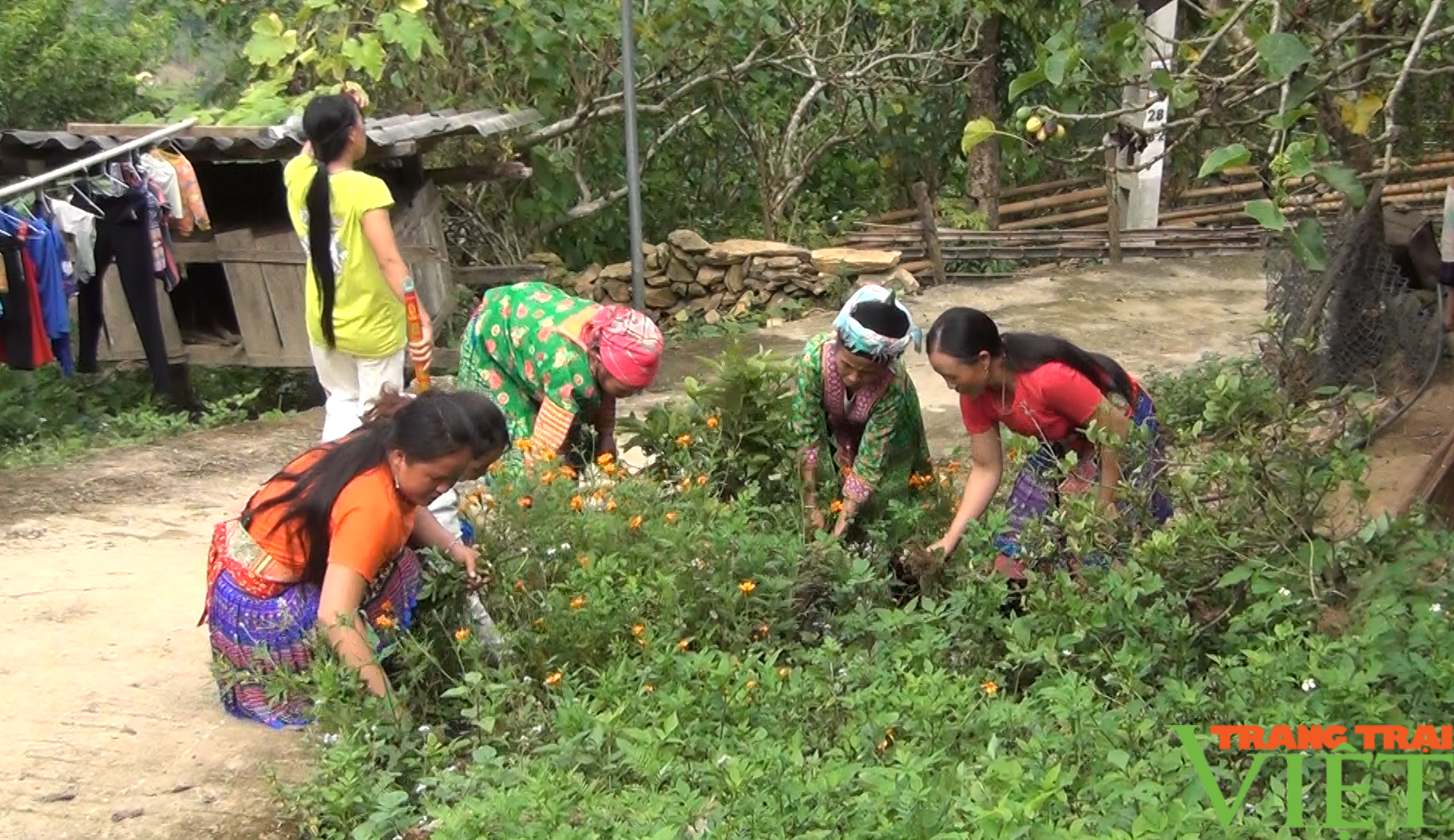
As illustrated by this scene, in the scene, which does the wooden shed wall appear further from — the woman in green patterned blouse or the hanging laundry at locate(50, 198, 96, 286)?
the woman in green patterned blouse

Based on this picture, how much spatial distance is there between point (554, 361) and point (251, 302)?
4701 millimetres

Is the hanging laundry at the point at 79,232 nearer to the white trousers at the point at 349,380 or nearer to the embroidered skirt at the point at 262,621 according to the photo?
the white trousers at the point at 349,380

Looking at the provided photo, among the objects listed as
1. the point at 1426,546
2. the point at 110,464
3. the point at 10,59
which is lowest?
the point at 110,464

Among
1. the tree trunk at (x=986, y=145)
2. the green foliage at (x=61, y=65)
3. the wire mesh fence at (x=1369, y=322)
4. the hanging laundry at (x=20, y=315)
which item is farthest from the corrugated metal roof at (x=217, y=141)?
the tree trunk at (x=986, y=145)

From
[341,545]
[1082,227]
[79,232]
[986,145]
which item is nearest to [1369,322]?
[341,545]

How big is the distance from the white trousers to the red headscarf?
4.05 feet

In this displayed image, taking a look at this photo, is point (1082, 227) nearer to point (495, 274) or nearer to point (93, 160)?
point (495, 274)

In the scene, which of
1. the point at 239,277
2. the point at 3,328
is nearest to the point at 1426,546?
the point at 3,328

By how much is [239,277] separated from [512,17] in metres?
2.81

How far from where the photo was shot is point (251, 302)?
326 inches

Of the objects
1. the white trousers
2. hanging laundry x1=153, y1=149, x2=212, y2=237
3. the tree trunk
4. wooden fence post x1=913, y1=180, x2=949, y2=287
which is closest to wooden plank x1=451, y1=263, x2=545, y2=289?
hanging laundry x1=153, y1=149, x2=212, y2=237

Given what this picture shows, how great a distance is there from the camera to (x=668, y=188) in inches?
519

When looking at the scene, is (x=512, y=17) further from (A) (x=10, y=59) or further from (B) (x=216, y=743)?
(B) (x=216, y=743)

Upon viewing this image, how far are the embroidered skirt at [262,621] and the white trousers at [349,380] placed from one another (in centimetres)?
170
